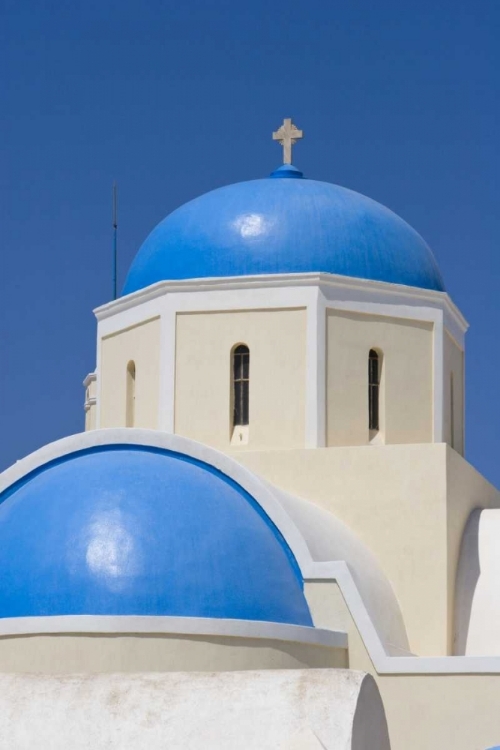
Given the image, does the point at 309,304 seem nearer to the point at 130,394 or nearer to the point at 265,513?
the point at 130,394

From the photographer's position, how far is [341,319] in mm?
18594

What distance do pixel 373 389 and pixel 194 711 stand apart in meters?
7.14

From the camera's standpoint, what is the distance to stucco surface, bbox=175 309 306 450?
1838cm

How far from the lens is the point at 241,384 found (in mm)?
18641

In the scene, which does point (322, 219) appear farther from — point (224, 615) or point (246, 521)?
point (224, 615)

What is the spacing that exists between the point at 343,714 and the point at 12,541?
14.1ft

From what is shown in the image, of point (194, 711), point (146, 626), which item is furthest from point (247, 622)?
point (194, 711)

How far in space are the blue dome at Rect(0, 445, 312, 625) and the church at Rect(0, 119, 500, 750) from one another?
21 millimetres

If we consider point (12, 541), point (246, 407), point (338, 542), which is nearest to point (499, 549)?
point (338, 542)

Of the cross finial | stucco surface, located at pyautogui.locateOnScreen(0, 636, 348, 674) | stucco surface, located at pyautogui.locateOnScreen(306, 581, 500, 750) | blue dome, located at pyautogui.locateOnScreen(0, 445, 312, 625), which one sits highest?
the cross finial

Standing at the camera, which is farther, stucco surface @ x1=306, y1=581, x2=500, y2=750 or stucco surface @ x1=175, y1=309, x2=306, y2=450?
stucco surface @ x1=175, y1=309, x2=306, y2=450

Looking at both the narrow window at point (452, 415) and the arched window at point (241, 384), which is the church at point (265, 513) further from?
the narrow window at point (452, 415)

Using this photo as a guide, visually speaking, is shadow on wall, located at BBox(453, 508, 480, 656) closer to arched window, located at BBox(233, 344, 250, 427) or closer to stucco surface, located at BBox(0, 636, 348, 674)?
arched window, located at BBox(233, 344, 250, 427)

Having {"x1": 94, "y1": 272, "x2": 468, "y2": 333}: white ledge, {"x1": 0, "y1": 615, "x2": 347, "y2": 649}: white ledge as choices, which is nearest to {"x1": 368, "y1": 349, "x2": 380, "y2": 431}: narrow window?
{"x1": 94, "y1": 272, "x2": 468, "y2": 333}: white ledge
